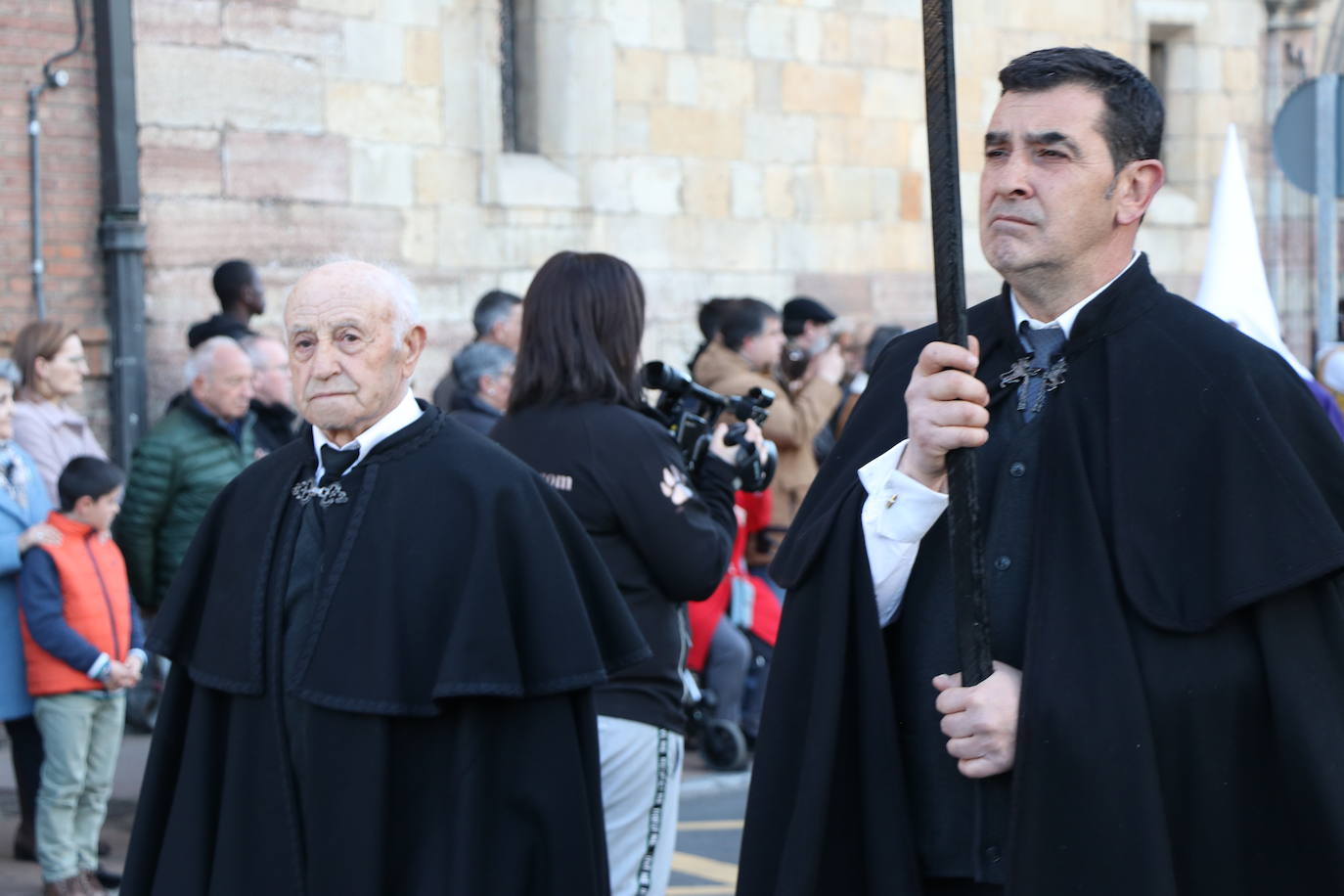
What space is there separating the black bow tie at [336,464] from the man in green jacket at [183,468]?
410 cm

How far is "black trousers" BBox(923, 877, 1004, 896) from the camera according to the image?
112 inches

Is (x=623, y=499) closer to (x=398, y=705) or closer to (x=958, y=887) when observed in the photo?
(x=398, y=705)

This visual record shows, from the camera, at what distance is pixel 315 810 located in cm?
345

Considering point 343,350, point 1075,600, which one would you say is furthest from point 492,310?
point 1075,600

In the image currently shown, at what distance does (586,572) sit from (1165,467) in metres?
1.44

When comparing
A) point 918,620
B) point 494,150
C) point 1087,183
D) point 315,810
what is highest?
point 494,150

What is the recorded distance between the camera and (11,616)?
638 cm

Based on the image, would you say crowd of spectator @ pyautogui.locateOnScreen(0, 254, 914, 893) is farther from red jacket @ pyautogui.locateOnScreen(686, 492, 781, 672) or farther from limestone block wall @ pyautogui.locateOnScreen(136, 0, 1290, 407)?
limestone block wall @ pyautogui.locateOnScreen(136, 0, 1290, 407)

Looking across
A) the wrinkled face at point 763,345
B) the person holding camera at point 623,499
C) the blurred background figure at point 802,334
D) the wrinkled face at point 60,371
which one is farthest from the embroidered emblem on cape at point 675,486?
the blurred background figure at point 802,334

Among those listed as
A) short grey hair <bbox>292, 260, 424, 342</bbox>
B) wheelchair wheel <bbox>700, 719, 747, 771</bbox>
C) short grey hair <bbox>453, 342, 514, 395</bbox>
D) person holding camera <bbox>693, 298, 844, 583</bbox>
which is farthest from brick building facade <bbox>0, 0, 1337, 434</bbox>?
short grey hair <bbox>292, 260, 424, 342</bbox>

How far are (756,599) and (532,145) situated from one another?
4159mm

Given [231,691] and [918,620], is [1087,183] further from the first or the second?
[231,691]

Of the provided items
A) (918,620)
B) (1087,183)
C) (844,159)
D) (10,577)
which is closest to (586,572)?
(918,620)

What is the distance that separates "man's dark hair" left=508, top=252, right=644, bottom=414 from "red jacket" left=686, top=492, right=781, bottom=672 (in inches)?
137
